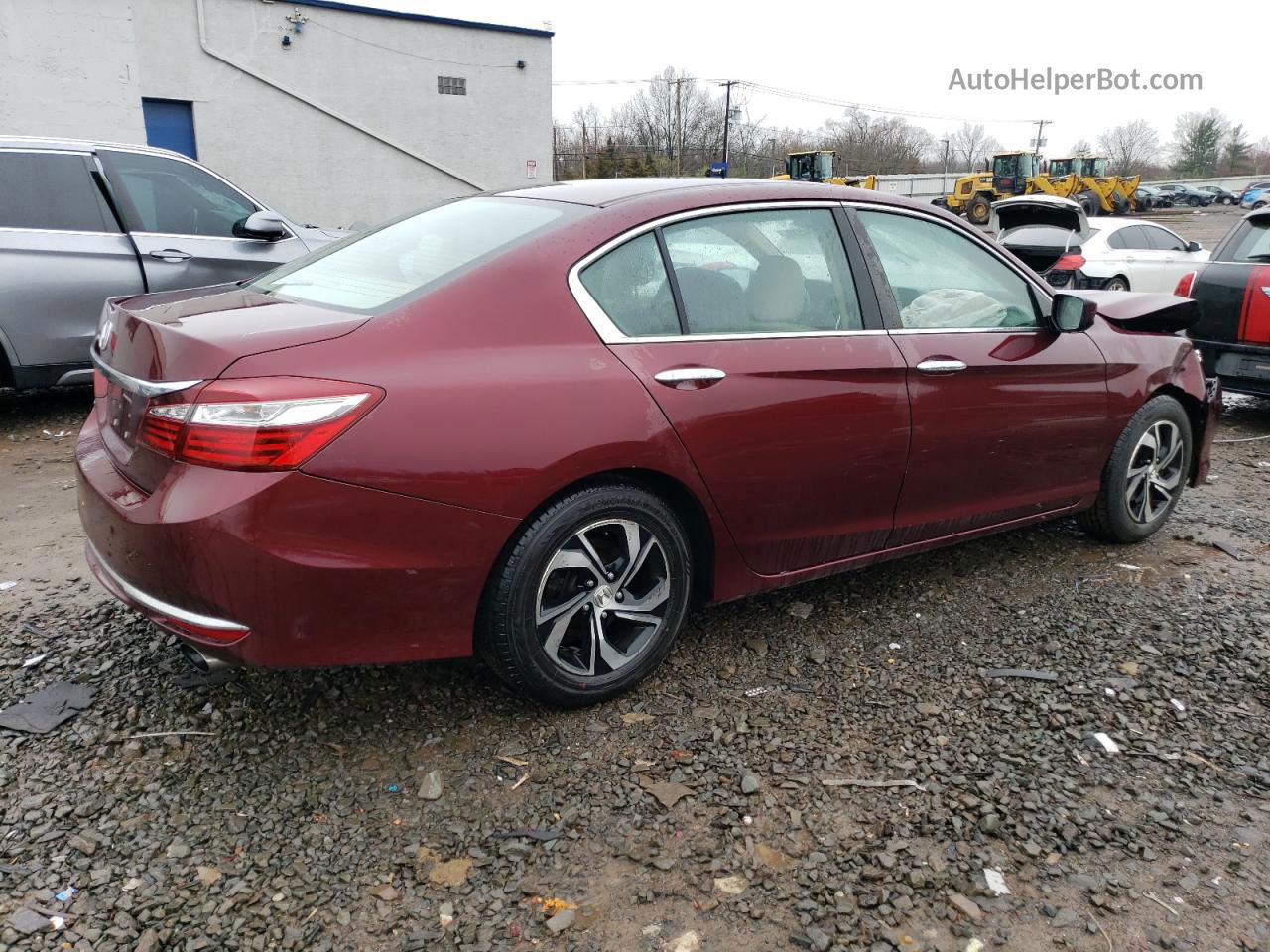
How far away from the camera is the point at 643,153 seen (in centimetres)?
4147

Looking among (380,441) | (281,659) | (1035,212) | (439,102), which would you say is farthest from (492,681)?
(439,102)

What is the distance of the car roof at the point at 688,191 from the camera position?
10.3ft

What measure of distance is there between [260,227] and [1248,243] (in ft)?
23.0

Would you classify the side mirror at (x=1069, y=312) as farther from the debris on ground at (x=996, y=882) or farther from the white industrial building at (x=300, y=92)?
the white industrial building at (x=300, y=92)

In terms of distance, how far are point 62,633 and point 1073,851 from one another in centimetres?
330

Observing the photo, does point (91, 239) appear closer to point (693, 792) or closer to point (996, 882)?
point (693, 792)

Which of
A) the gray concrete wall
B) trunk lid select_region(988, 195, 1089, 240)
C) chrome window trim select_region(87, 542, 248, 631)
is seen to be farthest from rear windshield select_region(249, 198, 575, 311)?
the gray concrete wall

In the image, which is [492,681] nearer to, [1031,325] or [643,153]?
[1031,325]

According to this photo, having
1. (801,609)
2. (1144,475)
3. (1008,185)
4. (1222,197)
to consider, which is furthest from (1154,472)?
(1222,197)

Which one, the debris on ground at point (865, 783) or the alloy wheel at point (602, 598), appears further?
the alloy wheel at point (602, 598)

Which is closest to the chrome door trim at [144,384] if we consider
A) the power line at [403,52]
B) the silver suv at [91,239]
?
the silver suv at [91,239]

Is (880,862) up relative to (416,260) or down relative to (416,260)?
down

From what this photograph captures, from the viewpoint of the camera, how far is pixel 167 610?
249 centimetres

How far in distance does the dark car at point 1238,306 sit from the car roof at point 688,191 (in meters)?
4.50
